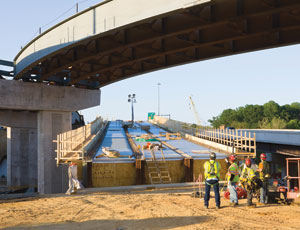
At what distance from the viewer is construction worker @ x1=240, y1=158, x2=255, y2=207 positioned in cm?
1168

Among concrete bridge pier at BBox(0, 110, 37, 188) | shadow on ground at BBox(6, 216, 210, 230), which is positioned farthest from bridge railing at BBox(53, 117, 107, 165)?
concrete bridge pier at BBox(0, 110, 37, 188)

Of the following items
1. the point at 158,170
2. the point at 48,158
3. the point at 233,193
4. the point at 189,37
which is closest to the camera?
the point at 233,193

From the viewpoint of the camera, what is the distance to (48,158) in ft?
103

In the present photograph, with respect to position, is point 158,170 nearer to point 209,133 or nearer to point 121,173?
point 121,173

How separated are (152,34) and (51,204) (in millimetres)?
12286

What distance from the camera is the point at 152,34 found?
2094 centimetres

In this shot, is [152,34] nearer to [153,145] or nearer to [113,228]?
[153,145]

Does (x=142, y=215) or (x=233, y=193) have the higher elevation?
(x=233, y=193)

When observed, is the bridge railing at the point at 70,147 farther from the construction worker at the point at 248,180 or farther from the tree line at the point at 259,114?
the tree line at the point at 259,114

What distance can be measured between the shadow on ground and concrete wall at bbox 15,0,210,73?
10.2 meters

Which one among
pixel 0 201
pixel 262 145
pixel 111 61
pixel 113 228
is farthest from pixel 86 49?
pixel 262 145

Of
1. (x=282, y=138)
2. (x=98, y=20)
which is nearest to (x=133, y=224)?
(x=98, y=20)

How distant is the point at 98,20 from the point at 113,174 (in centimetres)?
926

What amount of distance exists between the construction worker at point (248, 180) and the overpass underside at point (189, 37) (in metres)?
7.80
